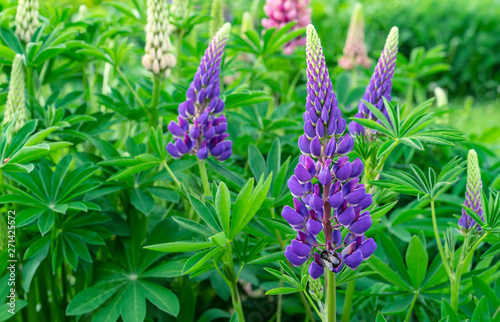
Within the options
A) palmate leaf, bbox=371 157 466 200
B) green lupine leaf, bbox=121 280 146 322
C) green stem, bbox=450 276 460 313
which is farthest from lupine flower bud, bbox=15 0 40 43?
green stem, bbox=450 276 460 313

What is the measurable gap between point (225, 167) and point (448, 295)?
91 cm

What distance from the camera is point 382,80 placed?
1.48 metres

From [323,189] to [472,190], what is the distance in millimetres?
526

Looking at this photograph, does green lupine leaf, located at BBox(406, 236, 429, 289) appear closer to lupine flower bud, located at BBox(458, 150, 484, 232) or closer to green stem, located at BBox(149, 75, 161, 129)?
lupine flower bud, located at BBox(458, 150, 484, 232)

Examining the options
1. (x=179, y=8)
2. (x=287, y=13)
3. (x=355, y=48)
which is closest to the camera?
(x=179, y=8)

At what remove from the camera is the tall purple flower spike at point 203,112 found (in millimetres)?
1509

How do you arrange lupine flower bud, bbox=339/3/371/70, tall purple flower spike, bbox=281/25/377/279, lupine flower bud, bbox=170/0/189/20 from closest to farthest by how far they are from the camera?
1. tall purple flower spike, bbox=281/25/377/279
2. lupine flower bud, bbox=170/0/189/20
3. lupine flower bud, bbox=339/3/371/70

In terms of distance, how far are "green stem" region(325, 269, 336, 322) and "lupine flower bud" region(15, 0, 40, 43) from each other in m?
1.52

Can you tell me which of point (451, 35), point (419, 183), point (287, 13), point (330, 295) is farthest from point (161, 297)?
point (451, 35)

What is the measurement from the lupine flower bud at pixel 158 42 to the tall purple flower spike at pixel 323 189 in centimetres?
93

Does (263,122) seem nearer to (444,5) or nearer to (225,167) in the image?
(225,167)

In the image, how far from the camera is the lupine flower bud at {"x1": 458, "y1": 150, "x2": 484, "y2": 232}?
1.36 metres

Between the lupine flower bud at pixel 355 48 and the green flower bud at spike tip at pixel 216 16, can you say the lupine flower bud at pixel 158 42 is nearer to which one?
the green flower bud at spike tip at pixel 216 16

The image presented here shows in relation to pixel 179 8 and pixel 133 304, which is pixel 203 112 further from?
pixel 179 8
